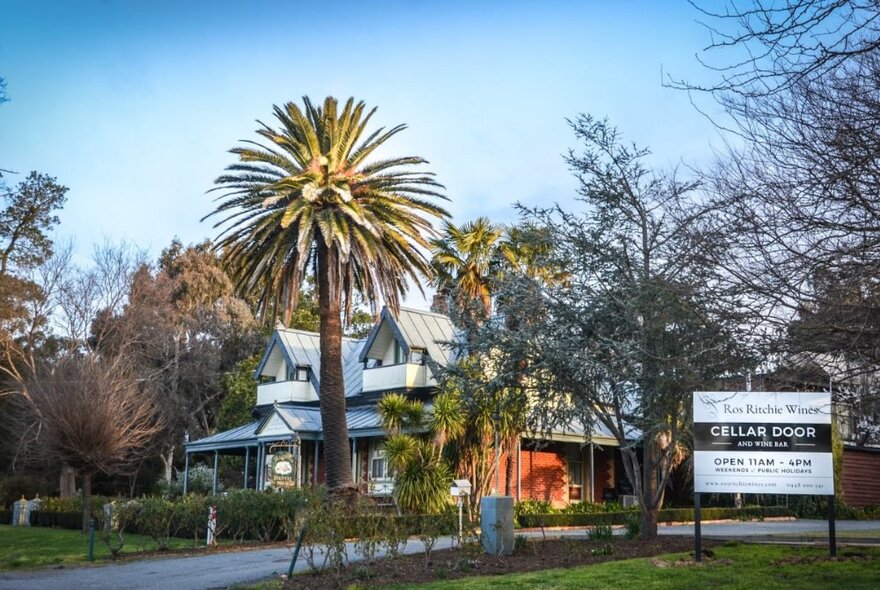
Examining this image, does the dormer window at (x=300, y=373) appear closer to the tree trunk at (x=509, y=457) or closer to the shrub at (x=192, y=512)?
the tree trunk at (x=509, y=457)

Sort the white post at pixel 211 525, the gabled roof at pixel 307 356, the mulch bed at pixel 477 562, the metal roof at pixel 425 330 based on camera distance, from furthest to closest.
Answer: the gabled roof at pixel 307 356
the metal roof at pixel 425 330
the white post at pixel 211 525
the mulch bed at pixel 477 562

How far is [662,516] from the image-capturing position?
28344mm

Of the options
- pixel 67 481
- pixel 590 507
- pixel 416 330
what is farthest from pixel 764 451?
pixel 67 481

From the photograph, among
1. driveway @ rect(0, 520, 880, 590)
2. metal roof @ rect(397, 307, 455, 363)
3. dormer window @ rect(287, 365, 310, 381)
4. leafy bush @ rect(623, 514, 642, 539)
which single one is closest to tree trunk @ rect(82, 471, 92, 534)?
driveway @ rect(0, 520, 880, 590)

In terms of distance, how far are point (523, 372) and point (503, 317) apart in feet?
5.10

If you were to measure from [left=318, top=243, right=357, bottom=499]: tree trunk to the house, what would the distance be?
4.05 meters

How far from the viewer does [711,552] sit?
14.5 meters

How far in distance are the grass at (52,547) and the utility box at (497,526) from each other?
9.06 metres

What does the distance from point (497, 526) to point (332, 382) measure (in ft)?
40.3

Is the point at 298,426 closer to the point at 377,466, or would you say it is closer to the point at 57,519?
the point at 377,466

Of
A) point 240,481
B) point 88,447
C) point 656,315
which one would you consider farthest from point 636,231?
point 240,481

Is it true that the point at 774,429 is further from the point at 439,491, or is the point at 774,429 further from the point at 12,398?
the point at 12,398

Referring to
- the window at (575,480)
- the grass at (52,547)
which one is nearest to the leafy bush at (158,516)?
the grass at (52,547)

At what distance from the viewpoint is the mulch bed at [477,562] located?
13.8 metres
